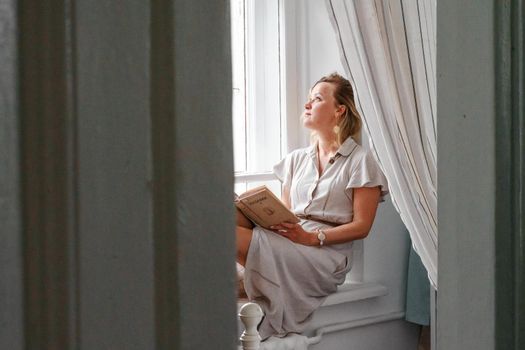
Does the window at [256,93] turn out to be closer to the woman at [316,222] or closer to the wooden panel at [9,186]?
the woman at [316,222]

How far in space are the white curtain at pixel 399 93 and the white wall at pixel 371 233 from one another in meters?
1.16

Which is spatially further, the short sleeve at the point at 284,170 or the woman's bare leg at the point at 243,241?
the short sleeve at the point at 284,170

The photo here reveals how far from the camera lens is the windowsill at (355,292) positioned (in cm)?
337

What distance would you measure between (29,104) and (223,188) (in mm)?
103

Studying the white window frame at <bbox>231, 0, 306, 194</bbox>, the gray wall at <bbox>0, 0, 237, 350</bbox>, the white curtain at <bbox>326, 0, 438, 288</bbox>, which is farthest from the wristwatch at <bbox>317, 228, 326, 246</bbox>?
the gray wall at <bbox>0, 0, 237, 350</bbox>

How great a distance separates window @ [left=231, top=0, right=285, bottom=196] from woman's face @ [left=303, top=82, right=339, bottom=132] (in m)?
0.31

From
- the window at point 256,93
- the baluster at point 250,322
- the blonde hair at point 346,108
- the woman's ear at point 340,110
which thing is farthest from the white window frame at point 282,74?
the baluster at point 250,322

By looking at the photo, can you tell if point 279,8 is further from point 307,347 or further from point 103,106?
point 103,106

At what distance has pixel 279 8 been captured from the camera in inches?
142

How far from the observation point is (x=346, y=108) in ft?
10.9

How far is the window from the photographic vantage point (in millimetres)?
3588
